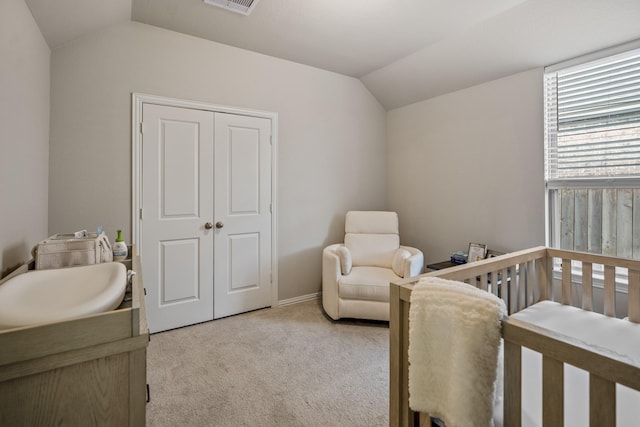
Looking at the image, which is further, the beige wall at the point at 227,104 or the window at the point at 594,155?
the beige wall at the point at 227,104

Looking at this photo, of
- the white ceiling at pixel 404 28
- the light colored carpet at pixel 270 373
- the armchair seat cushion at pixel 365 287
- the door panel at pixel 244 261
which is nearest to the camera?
the light colored carpet at pixel 270 373

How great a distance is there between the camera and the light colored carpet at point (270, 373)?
164 cm

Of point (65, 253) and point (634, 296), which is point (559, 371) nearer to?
point (634, 296)

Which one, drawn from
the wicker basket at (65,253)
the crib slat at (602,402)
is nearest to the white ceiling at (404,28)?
the wicker basket at (65,253)

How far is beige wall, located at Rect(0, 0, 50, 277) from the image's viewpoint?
139cm

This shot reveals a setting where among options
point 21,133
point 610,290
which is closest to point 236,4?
point 21,133

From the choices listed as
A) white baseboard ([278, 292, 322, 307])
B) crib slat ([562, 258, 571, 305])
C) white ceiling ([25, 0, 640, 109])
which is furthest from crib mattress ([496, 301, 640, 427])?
white baseboard ([278, 292, 322, 307])

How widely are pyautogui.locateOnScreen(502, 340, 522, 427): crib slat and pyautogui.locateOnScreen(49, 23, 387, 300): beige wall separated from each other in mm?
2499

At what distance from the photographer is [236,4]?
7.17 ft

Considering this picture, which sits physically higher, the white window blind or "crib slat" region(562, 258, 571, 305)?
the white window blind

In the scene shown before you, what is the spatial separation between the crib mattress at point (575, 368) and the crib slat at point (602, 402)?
0.29ft

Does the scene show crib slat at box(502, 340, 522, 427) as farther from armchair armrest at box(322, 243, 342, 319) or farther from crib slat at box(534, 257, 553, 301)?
armchair armrest at box(322, 243, 342, 319)

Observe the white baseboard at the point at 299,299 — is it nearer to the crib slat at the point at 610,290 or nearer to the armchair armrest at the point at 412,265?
the armchair armrest at the point at 412,265

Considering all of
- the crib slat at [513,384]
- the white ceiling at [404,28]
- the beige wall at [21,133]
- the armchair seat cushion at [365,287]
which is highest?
the white ceiling at [404,28]
